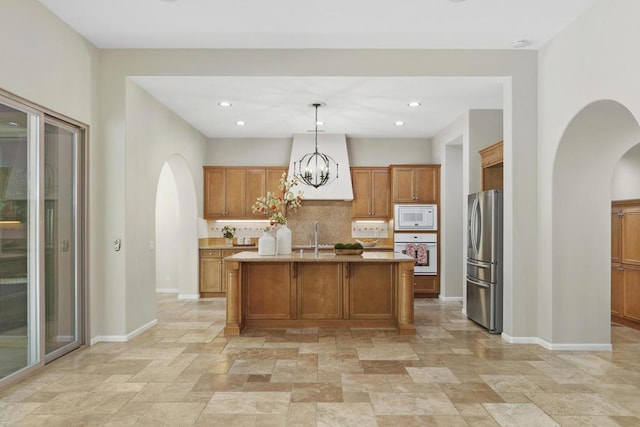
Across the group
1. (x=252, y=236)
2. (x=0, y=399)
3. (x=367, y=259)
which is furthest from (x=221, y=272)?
(x=0, y=399)

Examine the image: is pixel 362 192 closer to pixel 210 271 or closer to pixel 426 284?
pixel 426 284

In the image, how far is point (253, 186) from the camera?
904 cm

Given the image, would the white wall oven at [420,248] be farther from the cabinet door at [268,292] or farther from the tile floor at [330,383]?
the cabinet door at [268,292]

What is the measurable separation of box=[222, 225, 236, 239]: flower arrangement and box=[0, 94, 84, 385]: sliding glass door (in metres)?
3.97

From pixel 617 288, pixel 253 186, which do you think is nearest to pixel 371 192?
pixel 253 186

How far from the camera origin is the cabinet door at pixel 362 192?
29.6 ft

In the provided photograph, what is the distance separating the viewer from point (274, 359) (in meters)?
4.71

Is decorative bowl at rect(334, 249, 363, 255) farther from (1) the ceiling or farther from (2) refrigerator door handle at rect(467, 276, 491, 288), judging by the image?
(1) the ceiling

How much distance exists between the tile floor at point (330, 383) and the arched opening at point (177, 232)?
286 cm

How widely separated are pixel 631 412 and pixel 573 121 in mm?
2654

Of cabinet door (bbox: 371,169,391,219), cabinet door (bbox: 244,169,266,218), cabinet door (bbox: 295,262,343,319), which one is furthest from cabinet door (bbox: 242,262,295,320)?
cabinet door (bbox: 371,169,391,219)

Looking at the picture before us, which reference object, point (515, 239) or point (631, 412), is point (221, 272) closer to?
point (515, 239)

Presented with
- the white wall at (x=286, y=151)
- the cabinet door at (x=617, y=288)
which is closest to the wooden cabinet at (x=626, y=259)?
the cabinet door at (x=617, y=288)

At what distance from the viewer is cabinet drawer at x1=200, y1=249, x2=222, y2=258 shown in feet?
28.2
